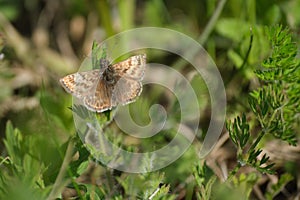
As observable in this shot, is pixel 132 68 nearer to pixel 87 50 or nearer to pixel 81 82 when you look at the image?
pixel 81 82

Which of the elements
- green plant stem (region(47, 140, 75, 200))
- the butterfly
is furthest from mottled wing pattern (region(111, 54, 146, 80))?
green plant stem (region(47, 140, 75, 200))

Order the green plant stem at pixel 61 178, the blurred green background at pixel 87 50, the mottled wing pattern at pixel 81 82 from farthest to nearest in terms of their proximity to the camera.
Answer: the blurred green background at pixel 87 50
the mottled wing pattern at pixel 81 82
the green plant stem at pixel 61 178

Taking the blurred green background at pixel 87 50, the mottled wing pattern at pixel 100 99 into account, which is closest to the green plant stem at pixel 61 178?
the blurred green background at pixel 87 50

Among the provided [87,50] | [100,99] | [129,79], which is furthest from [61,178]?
[87,50]

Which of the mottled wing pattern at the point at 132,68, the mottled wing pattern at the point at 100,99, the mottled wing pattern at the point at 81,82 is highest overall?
the mottled wing pattern at the point at 132,68

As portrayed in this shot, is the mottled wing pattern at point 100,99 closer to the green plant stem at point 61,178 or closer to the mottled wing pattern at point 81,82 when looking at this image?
the mottled wing pattern at point 81,82

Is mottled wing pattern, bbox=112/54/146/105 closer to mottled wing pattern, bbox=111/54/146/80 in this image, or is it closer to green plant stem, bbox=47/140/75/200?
mottled wing pattern, bbox=111/54/146/80

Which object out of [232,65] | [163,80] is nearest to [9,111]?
[163,80]

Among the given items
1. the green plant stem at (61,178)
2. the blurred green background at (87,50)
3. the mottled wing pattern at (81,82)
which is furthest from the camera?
the blurred green background at (87,50)
